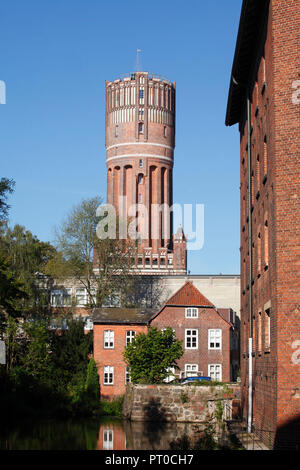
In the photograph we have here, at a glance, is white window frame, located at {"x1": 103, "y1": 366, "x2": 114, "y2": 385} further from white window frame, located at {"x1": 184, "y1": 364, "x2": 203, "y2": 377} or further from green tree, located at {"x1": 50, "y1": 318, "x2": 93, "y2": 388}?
white window frame, located at {"x1": 184, "y1": 364, "x2": 203, "y2": 377}

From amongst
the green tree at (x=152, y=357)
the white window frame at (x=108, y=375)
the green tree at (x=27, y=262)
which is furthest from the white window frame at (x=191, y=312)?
the green tree at (x=27, y=262)

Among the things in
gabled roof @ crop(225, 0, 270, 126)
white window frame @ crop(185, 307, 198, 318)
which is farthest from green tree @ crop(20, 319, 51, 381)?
gabled roof @ crop(225, 0, 270, 126)

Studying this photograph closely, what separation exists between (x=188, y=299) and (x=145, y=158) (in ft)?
152

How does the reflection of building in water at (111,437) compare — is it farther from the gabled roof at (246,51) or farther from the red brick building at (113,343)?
the gabled roof at (246,51)

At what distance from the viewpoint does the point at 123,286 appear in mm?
63438

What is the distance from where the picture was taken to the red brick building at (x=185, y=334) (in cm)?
5244

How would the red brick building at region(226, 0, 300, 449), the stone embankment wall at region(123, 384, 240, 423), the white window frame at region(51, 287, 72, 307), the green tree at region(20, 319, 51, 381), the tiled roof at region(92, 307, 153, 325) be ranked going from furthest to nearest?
the white window frame at region(51, 287, 72, 307)
the tiled roof at region(92, 307, 153, 325)
the green tree at region(20, 319, 51, 381)
the stone embankment wall at region(123, 384, 240, 423)
the red brick building at region(226, 0, 300, 449)

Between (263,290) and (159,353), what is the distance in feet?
79.0

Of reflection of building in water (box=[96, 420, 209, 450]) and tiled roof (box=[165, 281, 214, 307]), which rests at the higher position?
tiled roof (box=[165, 281, 214, 307])

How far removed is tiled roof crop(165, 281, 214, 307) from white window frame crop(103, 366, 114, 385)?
6571mm

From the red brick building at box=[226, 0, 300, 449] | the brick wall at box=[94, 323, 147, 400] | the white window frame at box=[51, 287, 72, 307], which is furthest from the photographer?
the white window frame at box=[51, 287, 72, 307]

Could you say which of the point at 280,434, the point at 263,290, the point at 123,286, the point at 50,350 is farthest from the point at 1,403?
the point at 280,434

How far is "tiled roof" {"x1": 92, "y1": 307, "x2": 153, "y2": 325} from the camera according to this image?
5322 centimetres
